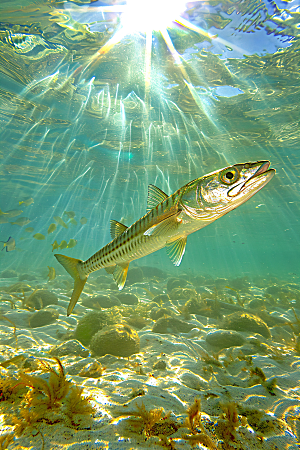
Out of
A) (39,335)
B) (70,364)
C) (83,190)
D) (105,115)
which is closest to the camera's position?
(70,364)

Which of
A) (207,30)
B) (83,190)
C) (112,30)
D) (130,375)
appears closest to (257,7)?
(207,30)

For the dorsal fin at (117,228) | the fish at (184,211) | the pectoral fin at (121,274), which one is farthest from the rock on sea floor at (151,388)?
the dorsal fin at (117,228)

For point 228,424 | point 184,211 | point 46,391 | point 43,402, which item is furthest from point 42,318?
point 184,211

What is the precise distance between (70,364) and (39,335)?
2177 millimetres

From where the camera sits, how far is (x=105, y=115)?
13.3m

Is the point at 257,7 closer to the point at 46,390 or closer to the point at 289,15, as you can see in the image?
the point at 289,15

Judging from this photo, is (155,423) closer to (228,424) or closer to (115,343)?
(228,424)

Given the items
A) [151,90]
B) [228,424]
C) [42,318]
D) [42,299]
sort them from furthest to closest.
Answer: [151,90] < [42,299] < [42,318] < [228,424]

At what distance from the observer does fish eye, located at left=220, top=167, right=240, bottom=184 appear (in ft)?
5.85

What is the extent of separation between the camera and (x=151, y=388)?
11.0ft

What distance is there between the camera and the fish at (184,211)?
69.2 inches

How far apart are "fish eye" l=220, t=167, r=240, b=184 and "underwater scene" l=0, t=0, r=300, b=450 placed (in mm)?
14

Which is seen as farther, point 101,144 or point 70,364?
point 101,144

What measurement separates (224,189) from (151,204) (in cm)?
109
